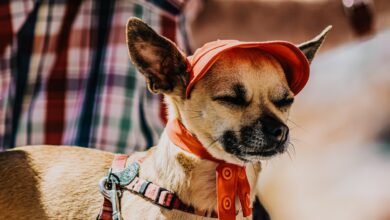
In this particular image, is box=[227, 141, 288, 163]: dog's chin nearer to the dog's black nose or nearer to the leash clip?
the dog's black nose

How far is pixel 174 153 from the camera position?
1353 mm

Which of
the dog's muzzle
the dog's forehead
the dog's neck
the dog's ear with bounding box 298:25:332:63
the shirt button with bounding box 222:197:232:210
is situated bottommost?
the shirt button with bounding box 222:197:232:210

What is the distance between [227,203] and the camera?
1318mm

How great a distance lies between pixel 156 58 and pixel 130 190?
1.11 feet

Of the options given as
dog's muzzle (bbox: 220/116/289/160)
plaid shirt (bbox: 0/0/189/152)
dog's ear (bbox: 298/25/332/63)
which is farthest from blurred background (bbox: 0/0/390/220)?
dog's muzzle (bbox: 220/116/289/160)

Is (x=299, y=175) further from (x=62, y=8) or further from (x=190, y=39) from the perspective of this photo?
(x=62, y=8)

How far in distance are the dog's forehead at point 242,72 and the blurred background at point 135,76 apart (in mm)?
811

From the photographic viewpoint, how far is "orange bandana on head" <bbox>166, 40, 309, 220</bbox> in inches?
50.4

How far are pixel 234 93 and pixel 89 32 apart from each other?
1.15 metres

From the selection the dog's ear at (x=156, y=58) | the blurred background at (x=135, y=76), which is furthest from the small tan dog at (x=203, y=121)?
the blurred background at (x=135, y=76)

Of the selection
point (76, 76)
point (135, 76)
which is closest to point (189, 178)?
point (135, 76)

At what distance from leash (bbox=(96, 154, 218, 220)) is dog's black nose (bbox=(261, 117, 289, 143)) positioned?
25 cm

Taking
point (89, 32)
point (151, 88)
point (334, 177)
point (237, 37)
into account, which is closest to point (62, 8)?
point (89, 32)

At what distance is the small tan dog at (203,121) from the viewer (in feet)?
4.20
